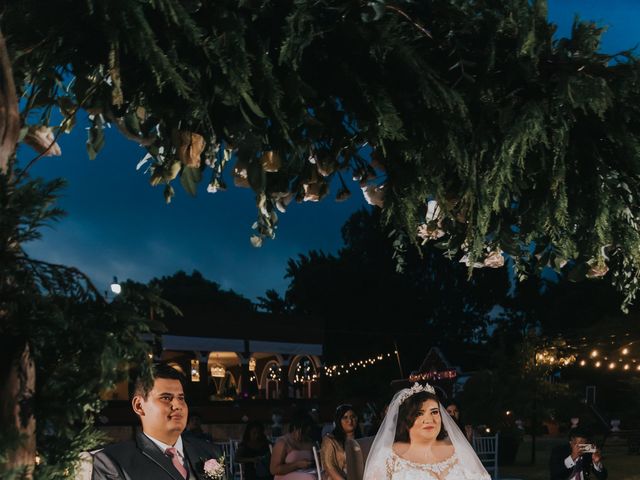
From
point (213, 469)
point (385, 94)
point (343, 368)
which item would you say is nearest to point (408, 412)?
point (213, 469)

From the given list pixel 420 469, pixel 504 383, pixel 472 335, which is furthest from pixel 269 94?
pixel 472 335

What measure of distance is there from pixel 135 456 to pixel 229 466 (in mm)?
9925

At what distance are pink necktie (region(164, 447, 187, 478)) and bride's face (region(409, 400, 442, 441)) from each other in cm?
366

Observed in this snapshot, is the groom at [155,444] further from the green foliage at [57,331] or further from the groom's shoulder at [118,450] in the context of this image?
the green foliage at [57,331]

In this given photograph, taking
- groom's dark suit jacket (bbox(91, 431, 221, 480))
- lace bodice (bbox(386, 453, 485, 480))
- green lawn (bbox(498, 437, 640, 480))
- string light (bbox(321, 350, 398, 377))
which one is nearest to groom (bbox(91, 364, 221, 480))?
groom's dark suit jacket (bbox(91, 431, 221, 480))

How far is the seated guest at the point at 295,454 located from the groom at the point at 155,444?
626 centimetres

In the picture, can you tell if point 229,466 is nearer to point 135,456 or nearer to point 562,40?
point 135,456

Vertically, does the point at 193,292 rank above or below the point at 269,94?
above

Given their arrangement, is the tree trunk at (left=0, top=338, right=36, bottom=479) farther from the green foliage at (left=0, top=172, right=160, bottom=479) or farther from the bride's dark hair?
the bride's dark hair

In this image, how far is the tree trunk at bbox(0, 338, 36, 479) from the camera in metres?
1.86

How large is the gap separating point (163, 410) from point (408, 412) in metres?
3.90

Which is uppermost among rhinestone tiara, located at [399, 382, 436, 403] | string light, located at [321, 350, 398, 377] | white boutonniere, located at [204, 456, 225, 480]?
string light, located at [321, 350, 398, 377]

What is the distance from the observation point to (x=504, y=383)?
23422 mm

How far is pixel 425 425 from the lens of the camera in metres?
7.29
